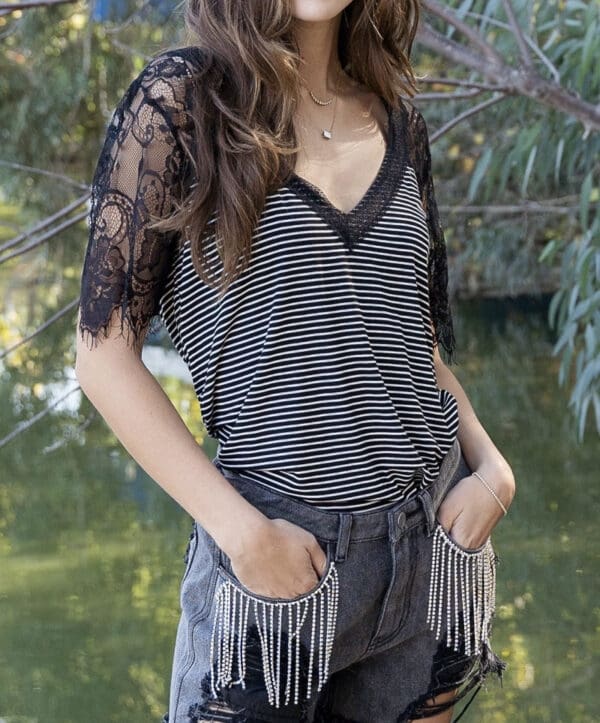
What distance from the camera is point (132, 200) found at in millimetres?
1158

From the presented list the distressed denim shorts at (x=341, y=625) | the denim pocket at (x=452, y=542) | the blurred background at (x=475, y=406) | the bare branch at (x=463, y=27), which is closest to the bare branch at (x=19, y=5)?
the blurred background at (x=475, y=406)

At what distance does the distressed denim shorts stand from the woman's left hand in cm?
1

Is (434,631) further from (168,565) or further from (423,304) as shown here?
(168,565)

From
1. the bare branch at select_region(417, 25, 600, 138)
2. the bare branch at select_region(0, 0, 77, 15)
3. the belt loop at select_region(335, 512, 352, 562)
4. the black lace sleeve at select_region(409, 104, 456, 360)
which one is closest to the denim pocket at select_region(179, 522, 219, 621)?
the belt loop at select_region(335, 512, 352, 562)

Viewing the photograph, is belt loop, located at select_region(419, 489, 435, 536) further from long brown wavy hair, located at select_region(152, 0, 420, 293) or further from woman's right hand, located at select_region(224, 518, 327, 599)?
long brown wavy hair, located at select_region(152, 0, 420, 293)

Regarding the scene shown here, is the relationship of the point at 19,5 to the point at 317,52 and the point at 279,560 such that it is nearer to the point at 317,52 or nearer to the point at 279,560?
the point at 317,52

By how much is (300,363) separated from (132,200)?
220 millimetres

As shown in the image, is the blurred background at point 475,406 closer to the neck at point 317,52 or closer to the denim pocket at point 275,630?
the neck at point 317,52

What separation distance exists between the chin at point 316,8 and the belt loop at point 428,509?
1.61ft

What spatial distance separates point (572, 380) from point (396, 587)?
169 inches

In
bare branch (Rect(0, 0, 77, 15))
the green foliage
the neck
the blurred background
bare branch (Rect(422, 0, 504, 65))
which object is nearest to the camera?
the neck

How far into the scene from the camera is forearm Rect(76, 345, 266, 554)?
1146mm

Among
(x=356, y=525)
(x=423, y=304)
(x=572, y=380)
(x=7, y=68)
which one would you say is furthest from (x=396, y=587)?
(x=7, y=68)

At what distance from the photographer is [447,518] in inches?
50.4
